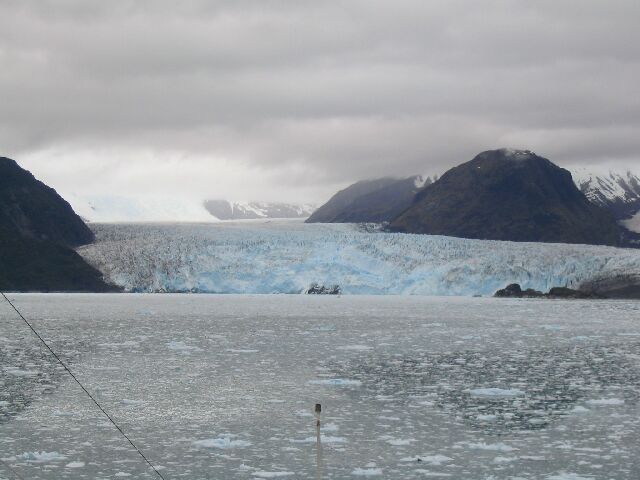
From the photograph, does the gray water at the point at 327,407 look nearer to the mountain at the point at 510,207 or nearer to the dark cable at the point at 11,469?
the dark cable at the point at 11,469

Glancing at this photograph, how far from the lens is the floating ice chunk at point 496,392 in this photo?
17.3 meters

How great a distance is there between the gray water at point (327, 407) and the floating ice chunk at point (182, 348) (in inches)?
2.5

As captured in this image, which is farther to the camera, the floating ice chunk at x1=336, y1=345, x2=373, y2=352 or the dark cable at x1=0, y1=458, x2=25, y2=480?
the floating ice chunk at x1=336, y1=345, x2=373, y2=352

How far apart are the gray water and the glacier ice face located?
4058 centimetres

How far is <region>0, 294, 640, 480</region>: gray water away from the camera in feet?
37.9

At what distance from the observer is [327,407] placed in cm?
1608

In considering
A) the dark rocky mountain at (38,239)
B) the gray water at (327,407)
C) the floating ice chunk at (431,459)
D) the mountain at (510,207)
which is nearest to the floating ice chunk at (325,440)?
the gray water at (327,407)

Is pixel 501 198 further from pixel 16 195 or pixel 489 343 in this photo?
pixel 489 343

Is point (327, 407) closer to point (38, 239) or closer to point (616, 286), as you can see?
point (616, 286)

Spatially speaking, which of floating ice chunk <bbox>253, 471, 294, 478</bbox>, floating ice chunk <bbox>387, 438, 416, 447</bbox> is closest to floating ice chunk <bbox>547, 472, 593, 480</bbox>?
floating ice chunk <bbox>387, 438, 416, 447</bbox>

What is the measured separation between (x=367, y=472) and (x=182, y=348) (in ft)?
55.8

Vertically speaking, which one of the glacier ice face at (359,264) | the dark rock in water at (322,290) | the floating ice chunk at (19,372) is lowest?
the floating ice chunk at (19,372)

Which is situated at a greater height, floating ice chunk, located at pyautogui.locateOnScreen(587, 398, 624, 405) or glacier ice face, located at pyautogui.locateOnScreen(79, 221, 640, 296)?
glacier ice face, located at pyautogui.locateOnScreen(79, 221, 640, 296)

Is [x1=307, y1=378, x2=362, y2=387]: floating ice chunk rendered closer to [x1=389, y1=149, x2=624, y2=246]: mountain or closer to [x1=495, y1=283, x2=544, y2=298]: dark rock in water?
[x1=495, y1=283, x2=544, y2=298]: dark rock in water
